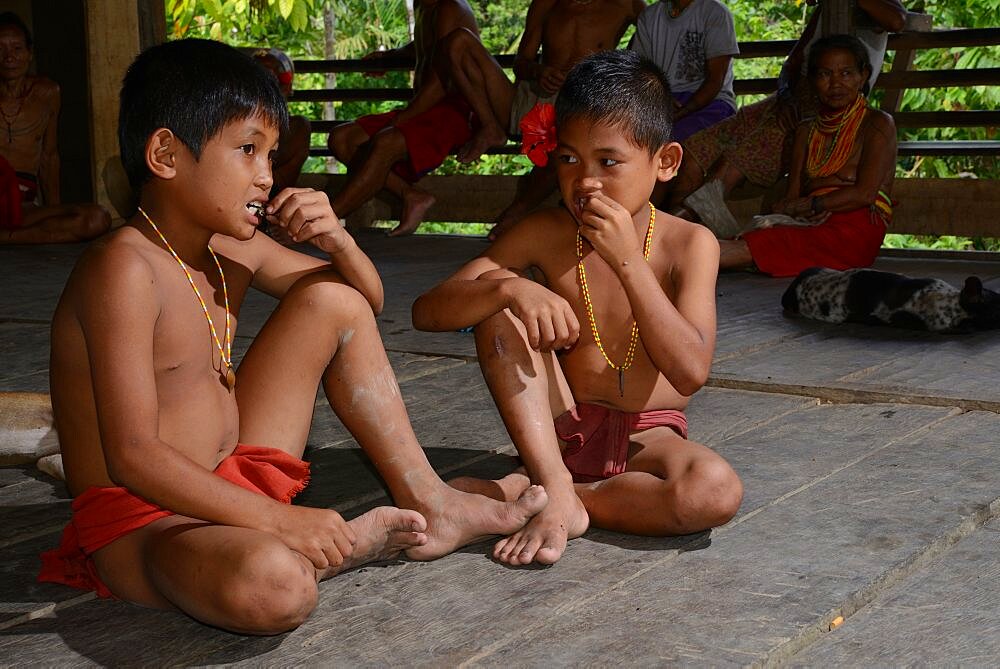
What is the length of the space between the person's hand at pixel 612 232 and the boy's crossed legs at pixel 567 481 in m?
0.24

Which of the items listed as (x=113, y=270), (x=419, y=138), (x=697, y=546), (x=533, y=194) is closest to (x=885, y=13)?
(x=533, y=194)

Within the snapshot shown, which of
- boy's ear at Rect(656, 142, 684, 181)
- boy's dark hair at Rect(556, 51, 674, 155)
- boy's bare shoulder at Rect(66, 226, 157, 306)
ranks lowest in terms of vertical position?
boy's bare shoulder at Rect(66, 226, 157, 306)

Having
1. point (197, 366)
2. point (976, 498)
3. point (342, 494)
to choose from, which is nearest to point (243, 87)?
point (197, 366)

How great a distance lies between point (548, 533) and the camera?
2.21 meters

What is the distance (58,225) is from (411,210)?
2.07 m

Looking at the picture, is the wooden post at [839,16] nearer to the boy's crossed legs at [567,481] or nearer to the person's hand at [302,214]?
the boy's crossed legs at [567,481]

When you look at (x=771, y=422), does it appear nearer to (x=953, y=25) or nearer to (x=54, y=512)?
(x=54, y=512)

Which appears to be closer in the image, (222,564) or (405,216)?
(222,564)

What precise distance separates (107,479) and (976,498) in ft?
5.36

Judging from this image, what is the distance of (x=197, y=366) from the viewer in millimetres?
2160

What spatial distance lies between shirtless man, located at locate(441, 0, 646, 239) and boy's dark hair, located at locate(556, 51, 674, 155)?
14.3 feet

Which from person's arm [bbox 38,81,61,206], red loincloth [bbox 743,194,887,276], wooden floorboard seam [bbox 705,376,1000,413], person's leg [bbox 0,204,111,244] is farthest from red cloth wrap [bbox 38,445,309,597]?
person's arm [bbox 38,81,61,206]

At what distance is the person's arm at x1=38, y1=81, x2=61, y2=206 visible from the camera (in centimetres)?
747

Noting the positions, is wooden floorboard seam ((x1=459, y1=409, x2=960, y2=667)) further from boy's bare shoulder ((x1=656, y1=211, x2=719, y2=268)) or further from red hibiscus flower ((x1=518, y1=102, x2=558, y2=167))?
red hibiscus flower ((x1=518, y1=102, x2=558, y2=167))
